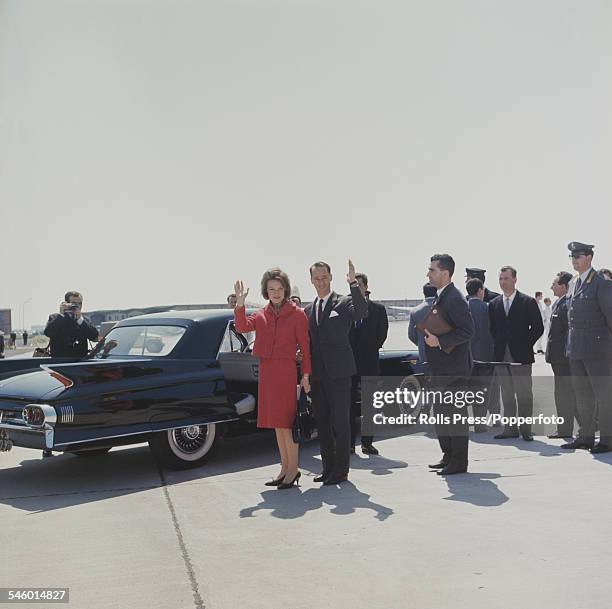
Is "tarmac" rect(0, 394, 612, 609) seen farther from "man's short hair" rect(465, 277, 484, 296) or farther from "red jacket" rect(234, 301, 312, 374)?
"man's short hair" rect(465, 277, 484, 296)

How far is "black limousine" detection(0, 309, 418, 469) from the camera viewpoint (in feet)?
19.9

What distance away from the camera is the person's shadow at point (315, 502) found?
5250mm

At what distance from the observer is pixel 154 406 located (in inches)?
256

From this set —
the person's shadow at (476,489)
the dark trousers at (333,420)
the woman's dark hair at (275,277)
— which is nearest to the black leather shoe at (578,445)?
the person's shadow at (476,489)

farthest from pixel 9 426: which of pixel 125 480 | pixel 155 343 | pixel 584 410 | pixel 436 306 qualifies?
pixel 584 410

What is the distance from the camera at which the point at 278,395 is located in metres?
6.14

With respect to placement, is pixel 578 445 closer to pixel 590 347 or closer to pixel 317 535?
pixel 590 347

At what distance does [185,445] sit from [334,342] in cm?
177

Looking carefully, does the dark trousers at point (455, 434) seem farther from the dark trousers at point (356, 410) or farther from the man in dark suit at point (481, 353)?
the man in dark suit at point (481, 353)

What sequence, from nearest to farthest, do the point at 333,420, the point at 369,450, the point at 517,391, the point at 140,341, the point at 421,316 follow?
the point at 333,420
the point at 140,341
the point at 369,450
the point at 517,391
the point at 421,316

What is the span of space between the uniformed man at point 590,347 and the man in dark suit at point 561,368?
24.4 inches

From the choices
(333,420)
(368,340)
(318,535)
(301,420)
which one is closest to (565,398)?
(368,340)

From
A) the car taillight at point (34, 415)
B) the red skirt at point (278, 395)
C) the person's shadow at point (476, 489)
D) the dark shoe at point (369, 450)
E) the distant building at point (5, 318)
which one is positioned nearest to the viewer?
the person's shadow at point (476, 489)

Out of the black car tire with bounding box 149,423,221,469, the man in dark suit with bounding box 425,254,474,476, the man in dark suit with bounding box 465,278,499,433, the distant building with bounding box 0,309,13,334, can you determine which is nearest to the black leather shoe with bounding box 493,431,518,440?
the man in dark suit with bounding box 465,278,499,433
